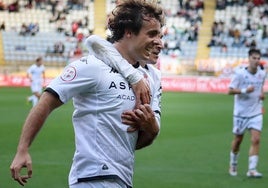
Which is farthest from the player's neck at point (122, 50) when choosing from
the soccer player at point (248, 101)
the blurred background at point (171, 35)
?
the blurred background at point (171, 35)

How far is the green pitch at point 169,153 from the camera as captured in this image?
903cm

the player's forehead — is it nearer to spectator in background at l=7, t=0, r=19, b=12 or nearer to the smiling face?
the smiling face

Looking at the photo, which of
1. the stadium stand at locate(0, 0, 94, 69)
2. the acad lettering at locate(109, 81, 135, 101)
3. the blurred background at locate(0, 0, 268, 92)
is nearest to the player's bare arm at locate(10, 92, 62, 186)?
the acad lettering at locate(109, 81, 135, 101)

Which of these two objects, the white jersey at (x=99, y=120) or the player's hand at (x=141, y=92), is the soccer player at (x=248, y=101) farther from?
the white jersey at (x=99, y=120)

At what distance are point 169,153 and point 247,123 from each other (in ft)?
7.78

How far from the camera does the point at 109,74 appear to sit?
11.1ft

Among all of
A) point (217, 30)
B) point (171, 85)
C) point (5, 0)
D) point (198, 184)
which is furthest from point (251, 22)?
point (198, 184)

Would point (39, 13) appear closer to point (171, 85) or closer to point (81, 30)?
point (81, 30)

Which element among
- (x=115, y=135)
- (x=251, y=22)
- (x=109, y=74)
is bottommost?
(x=251, y=22)

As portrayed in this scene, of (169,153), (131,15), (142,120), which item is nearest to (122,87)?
(142,120)

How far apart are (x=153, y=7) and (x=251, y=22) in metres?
36.2

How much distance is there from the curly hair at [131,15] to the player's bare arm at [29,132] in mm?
644

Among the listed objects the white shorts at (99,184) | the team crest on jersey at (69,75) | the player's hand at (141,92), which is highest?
the team crest on jersey at (69,75)

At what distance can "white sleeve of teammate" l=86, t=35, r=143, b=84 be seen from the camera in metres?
3.40
